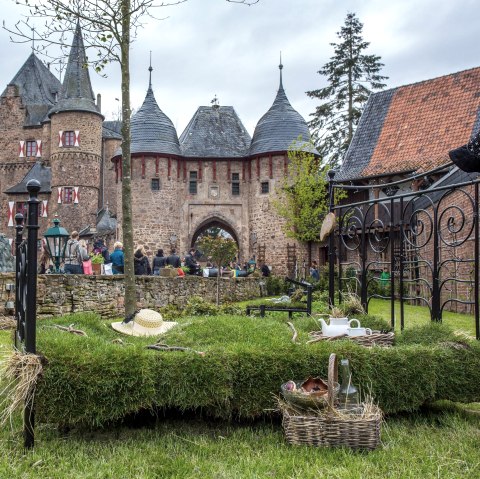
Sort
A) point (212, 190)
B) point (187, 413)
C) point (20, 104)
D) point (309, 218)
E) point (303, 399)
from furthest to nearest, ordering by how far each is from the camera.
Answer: point (20, 104), point (212, 190), point (309, 218), point (187, 413), point (303, 399)

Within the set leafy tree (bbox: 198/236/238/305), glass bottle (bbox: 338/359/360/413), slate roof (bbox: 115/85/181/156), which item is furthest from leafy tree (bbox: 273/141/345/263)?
glass bottle (bbox: 338/359/360/413)

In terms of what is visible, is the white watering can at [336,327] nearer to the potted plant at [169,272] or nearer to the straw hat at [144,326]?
the straw hat at [144,326]

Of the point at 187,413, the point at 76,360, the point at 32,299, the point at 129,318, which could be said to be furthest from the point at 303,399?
the point at 129,318

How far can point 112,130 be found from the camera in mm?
44969

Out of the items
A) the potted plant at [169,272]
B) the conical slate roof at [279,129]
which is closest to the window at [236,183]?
the conical slate roof at [279,129]

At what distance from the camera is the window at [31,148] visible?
1639 inches

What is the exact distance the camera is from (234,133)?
116ft

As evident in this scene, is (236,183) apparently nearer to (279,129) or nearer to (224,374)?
(279,129)

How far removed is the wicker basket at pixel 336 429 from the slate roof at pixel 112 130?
40332mm

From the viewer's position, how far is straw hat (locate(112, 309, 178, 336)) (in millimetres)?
5465

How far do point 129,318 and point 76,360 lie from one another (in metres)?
2.31

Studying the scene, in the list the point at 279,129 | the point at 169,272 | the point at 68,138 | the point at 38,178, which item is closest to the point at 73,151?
the point at 68,138

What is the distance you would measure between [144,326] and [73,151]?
3523 centimetres

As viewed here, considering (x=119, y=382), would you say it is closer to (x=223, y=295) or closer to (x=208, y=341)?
(x=208, y=341)
